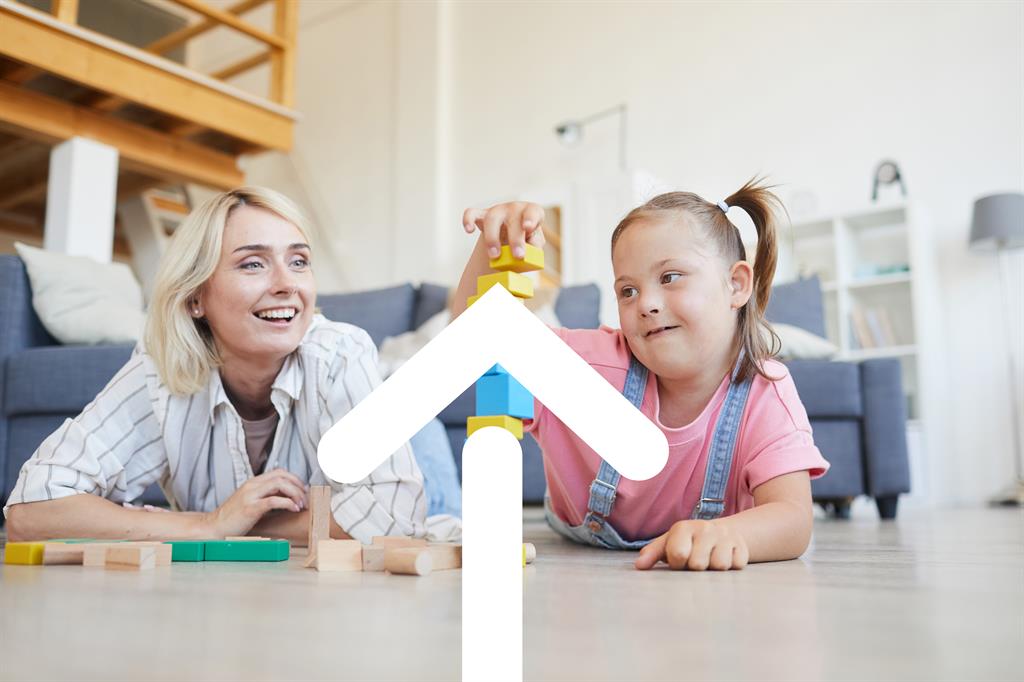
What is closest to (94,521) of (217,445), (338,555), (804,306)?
(217,445)

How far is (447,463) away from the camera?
3.99ft

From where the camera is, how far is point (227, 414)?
0.84 meters

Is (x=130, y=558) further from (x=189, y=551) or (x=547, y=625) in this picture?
(x=547, y=625)

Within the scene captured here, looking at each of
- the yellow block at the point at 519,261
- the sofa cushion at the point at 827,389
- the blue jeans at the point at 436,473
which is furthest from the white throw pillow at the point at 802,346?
the yellow block at the point at 519,261

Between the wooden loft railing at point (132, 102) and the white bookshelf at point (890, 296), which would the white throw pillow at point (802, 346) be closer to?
the white bookshelf at point (890, 296)

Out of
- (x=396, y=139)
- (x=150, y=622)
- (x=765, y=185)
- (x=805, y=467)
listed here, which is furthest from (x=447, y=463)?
(x=396, y=139)

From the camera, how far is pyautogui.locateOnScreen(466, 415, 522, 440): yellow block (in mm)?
278

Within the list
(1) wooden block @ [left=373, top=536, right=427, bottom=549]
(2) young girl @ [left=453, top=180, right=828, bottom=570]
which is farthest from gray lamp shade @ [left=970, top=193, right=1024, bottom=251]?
(1) wooden block @ [left=373, top=536, right=427, bottom=549]

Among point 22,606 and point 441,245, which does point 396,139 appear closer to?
point 441,245

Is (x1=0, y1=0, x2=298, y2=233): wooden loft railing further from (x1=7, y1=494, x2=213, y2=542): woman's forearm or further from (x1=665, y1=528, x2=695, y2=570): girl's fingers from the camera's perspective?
(x1=665, y1=528, x2=695, y2=570): girl's fingers

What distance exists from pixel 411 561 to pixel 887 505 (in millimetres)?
1540

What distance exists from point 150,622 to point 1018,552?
0.77 metres

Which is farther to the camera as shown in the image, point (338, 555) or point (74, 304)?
point (74, 304)

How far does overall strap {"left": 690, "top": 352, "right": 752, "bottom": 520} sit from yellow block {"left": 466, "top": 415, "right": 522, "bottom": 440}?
1.31 ft
